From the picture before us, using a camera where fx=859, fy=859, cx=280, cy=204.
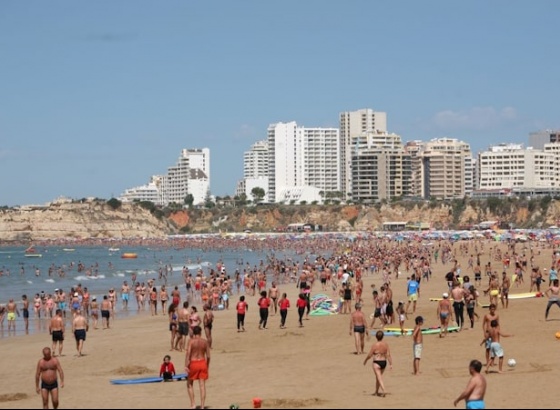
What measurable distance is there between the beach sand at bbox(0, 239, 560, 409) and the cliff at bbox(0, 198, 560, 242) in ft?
360

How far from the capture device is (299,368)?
1599 cm

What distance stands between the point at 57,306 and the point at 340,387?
18366 mm

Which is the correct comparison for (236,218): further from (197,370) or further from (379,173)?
(197,370)

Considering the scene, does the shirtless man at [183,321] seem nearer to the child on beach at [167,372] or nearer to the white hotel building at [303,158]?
the child on beach at [167,372]

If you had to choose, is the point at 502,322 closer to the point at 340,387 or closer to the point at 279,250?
the point at 340,387

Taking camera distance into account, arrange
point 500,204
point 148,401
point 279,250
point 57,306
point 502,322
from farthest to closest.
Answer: point 500,204 → point 279,250 → point 57,306 → point 502,322 → point 148,401

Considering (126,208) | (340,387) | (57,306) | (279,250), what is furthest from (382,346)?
(126,208)

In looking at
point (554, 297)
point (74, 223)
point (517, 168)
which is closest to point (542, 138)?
point (517, 168)

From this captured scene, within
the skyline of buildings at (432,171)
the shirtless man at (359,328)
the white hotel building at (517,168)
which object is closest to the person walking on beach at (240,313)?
→ the shirtless man at (359,328)

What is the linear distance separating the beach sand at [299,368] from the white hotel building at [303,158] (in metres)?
168

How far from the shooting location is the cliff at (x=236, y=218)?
13188 cm

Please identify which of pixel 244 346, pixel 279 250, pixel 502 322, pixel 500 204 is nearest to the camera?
pixel 244 346

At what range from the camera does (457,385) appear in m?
13.5

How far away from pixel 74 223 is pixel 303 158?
65865 mm
